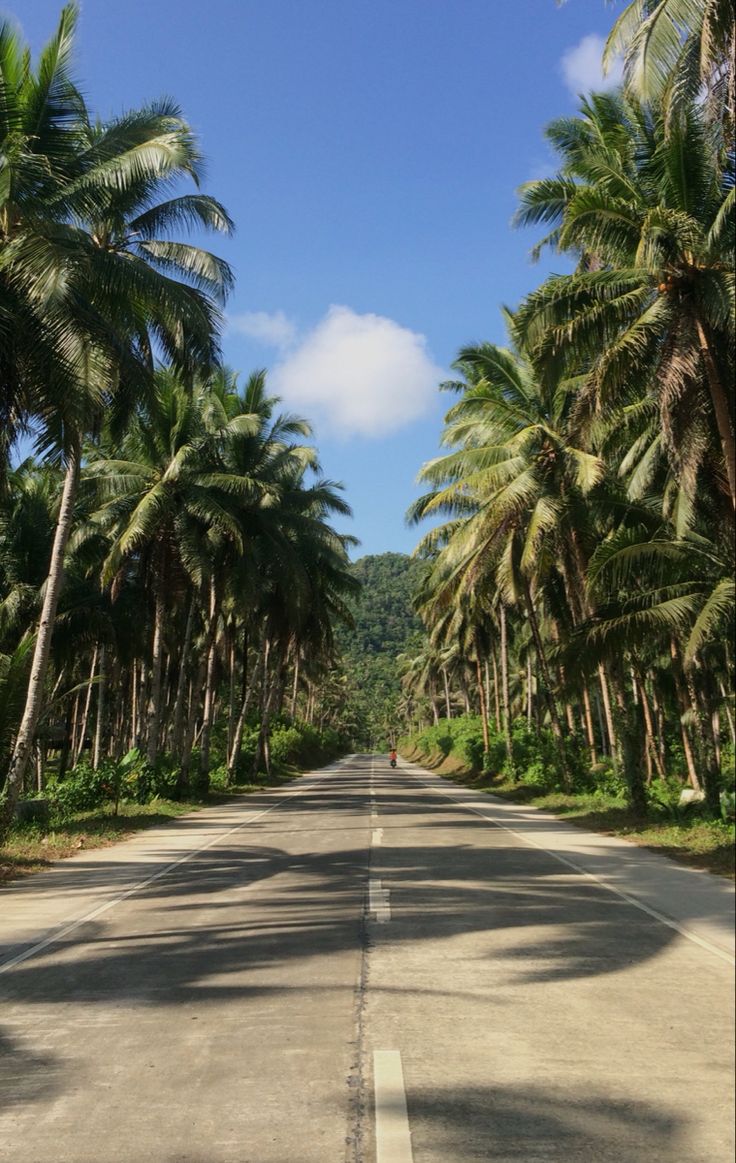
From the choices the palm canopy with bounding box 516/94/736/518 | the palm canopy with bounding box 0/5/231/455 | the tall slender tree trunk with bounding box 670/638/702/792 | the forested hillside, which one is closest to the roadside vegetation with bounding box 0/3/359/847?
the palm canopy with bounding box 0/5/231/455

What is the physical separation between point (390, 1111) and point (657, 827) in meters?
12.9

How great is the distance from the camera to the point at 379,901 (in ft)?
32.2

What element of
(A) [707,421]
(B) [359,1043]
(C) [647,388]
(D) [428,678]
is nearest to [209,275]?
(C) [647,388]

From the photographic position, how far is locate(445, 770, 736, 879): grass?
1230 centimetres

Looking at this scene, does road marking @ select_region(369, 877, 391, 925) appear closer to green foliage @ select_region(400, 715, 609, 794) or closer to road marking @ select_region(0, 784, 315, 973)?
road marking @ select_region(0, 784, 315, 973)

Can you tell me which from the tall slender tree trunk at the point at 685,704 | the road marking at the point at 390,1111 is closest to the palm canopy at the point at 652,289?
the tall slender tree trunk at the point at 685,704

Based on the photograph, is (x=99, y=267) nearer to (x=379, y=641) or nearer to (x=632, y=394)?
(x=632, y=394)

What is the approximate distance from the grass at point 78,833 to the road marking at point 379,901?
4.85 meters

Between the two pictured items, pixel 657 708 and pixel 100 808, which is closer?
pixel 100 808

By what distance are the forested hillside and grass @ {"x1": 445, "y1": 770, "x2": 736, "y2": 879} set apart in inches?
4735

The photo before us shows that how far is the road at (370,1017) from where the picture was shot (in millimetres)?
3955

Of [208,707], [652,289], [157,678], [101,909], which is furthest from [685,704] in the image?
[101,909]

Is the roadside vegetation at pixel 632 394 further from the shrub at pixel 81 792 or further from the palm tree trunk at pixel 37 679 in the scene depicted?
the shrub at pixel 81 792

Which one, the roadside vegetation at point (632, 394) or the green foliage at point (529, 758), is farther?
the green foliage at point (529, 758)
